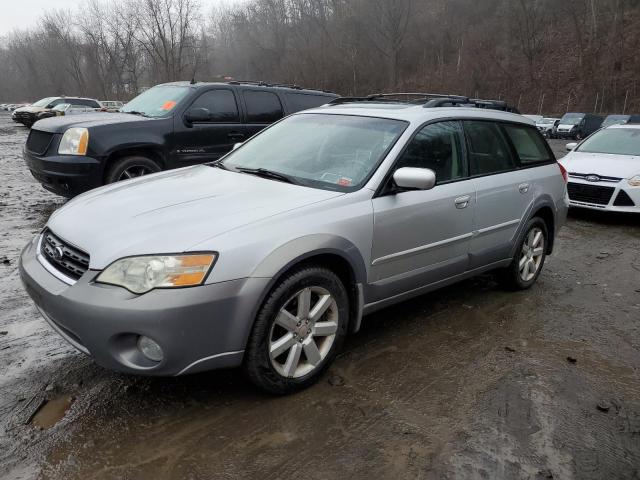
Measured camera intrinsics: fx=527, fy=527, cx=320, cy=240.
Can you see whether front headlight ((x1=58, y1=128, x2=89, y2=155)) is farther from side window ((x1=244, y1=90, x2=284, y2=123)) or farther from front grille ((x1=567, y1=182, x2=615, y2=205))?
front grille ((x1=567, y1=182, x2=615, y2=205))

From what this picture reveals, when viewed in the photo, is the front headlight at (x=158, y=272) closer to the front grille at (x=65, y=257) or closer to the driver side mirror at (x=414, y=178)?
the front grille at (x=65, y=257)

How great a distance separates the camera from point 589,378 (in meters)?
3.41

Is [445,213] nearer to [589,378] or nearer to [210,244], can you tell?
[589,378]

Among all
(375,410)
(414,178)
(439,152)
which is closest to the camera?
(375,410)

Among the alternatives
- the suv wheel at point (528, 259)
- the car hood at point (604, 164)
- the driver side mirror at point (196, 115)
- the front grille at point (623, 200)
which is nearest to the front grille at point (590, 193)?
the front grille at point (623, 200)

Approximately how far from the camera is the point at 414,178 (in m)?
3.23

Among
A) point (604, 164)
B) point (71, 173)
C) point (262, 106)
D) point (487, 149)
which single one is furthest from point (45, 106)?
point (487, 149)

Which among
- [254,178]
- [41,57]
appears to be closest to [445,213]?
[254,178]

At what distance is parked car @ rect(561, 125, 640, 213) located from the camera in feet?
25.3

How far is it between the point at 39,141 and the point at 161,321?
5.47m

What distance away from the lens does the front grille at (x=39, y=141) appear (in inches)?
260

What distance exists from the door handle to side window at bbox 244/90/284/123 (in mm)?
4609

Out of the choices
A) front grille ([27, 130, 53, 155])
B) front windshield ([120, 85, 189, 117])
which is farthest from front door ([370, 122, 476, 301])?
front grille ([27, 130, 53, 155])

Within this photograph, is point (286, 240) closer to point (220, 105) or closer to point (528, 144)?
point (528, 144)
